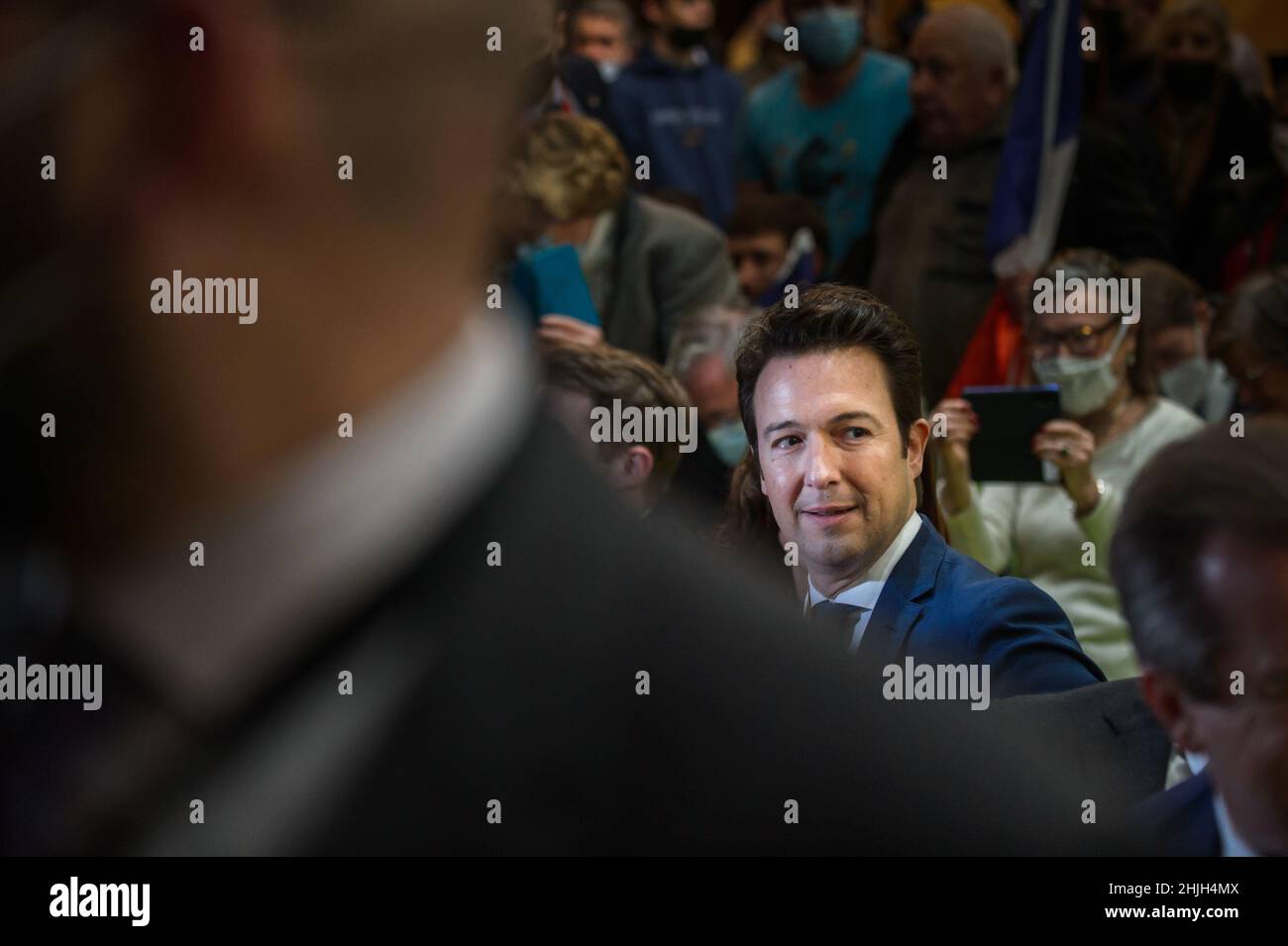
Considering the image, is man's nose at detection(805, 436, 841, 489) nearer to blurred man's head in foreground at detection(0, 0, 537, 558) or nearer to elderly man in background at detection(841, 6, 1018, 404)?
elderly man in background at detection(841, 6, 1018, 404)

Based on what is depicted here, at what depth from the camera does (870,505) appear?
5.05 ft

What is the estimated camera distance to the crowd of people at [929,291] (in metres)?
1.53

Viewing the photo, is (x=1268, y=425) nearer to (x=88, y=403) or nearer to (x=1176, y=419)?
(x=1176, y=419)

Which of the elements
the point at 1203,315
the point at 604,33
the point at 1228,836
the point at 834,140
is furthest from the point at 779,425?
the point at 604,33

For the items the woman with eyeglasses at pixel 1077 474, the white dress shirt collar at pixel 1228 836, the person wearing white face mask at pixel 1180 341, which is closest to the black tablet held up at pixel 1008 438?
the woman with eyeglasses at pixel 1077 474

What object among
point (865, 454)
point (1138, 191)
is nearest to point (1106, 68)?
point (1138, 191)

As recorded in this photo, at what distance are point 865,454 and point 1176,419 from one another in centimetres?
57

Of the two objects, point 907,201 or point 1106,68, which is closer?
point 907,201

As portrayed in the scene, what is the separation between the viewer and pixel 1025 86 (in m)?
2.38

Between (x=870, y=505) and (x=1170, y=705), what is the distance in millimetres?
330

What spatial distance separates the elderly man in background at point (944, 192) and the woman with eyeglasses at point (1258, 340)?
392 mm
